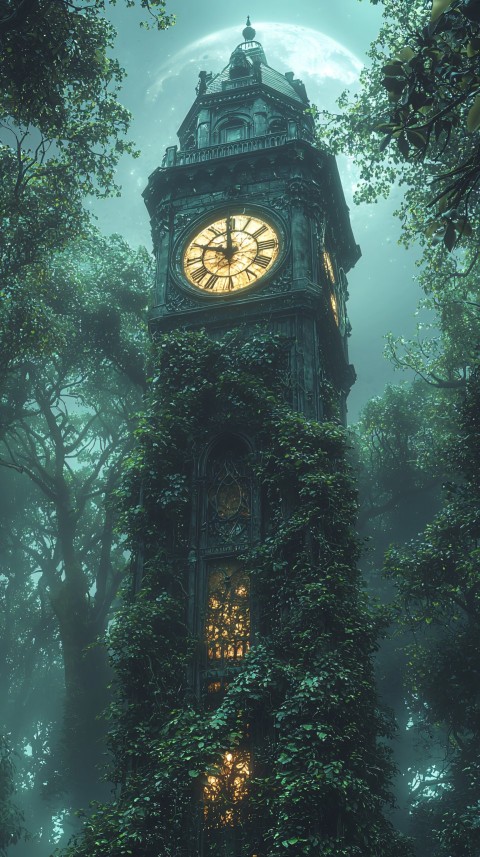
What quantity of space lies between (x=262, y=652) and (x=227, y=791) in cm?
252

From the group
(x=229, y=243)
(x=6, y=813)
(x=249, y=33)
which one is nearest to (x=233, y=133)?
(x=229, y=243)

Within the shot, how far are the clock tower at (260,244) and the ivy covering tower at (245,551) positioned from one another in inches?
2.3

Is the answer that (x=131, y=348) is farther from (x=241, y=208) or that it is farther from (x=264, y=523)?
(x=264, y=523)

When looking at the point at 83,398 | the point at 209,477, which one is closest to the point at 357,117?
the point at 209,477

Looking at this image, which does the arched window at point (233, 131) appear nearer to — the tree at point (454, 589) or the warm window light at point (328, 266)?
the warm window light at point (328, 266)

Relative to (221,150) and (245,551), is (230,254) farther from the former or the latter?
(245,551)

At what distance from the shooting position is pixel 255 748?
14.7 m

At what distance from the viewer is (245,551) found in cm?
1733

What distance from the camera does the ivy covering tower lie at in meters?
13.5

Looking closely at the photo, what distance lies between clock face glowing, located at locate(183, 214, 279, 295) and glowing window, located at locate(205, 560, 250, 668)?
7639 millimetres

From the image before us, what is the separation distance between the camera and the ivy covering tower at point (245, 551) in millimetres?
13477

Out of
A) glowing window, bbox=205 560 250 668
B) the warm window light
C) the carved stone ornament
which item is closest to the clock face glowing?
the carved stone ornament

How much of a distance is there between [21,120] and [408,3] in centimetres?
1225

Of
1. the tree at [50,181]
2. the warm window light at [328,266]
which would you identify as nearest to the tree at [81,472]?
the tree at [50,181]
